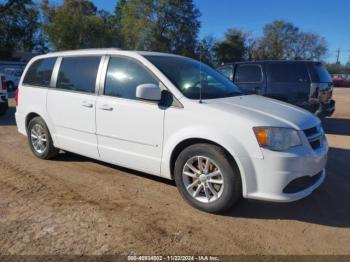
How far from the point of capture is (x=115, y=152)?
479cm

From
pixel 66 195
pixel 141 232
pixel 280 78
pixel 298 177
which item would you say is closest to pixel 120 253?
pixel 141 232

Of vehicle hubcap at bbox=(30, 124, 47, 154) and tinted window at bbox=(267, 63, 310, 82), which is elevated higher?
tinted window at bbox=(267, 63, 310, 82)

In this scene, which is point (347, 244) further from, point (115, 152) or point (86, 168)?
point (86, 168)

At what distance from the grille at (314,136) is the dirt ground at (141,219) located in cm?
78

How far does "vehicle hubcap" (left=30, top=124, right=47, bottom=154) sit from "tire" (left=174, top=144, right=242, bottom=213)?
2827 millimetres

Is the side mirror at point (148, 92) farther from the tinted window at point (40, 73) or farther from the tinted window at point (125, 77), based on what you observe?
Result: the tinted window at point (40, 73)

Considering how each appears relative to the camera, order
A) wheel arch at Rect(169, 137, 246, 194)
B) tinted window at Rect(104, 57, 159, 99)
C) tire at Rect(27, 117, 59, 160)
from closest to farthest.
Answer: wheel arch at Rect(169, 137, 246, 194) → tinted window at Rect(104, 57, 159, 99) → tire at Rect(27, 117, 59, 160)

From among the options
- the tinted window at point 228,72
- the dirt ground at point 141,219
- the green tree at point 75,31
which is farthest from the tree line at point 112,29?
the dirt ground at point 141,219

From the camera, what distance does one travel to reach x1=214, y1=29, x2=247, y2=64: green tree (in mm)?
57287

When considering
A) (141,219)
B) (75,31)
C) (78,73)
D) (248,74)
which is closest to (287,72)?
(248,74)

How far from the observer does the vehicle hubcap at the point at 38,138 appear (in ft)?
19.5

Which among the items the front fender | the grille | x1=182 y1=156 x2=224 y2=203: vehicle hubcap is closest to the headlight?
the front fender

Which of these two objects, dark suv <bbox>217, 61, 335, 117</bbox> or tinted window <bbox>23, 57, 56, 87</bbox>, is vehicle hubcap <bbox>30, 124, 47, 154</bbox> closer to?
tinted window <bbox>23, 57, 56, 87</bbox>

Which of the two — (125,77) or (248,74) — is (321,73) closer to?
(248,74)
